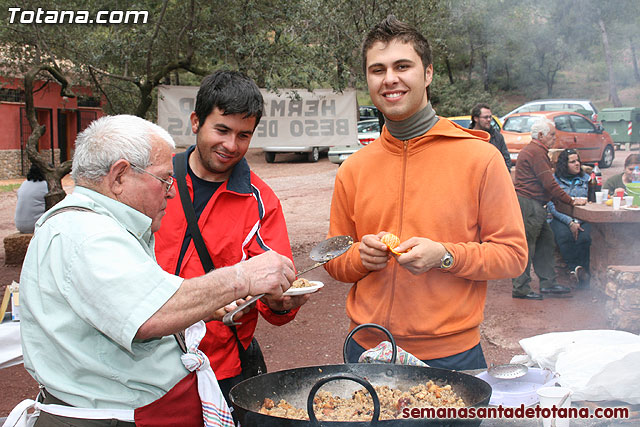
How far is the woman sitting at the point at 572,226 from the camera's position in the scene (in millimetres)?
7654

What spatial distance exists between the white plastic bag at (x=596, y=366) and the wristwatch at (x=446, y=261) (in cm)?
63

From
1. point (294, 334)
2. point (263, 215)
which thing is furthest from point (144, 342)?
point (294, 334)

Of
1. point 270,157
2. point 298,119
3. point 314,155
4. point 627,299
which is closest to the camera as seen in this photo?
point 627,299

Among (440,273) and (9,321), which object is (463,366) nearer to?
(440,273)

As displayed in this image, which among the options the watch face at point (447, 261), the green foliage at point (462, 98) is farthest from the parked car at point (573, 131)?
the watch face at point (447, 261)

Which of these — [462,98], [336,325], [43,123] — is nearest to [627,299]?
[336,325]

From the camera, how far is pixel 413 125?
2.38 metres

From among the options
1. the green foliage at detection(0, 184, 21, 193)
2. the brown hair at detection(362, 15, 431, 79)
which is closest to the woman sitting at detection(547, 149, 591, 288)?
the brown hair at detection(362, 15, 431, 79)

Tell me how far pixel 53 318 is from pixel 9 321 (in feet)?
8.60

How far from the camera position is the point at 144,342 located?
1800 millimetres

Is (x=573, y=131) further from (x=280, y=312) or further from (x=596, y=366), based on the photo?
(x=280, y=312)

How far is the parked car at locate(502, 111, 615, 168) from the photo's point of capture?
16.6 metres

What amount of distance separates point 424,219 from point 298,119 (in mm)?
6497

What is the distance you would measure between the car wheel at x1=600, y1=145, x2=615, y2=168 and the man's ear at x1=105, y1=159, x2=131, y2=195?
59.8 feet
